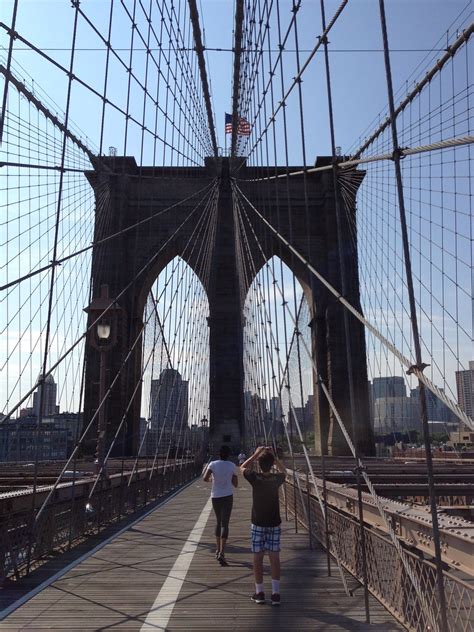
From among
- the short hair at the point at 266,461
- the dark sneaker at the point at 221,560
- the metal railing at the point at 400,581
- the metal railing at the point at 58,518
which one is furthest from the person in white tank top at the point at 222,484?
the metal railing at the point at 58,518

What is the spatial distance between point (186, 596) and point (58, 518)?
217 centimetres

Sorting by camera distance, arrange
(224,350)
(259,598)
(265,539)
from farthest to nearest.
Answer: (224,350), (265,539), (259,598)

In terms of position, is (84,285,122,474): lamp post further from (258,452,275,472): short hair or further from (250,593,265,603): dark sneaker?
(250,593,265,603): dark sneaker

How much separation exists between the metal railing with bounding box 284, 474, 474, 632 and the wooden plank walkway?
0.32ft

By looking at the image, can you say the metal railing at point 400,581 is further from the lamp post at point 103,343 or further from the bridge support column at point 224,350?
the bridge support column at point 224,350

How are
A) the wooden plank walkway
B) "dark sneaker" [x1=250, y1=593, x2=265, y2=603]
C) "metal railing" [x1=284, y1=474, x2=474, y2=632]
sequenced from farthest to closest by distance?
"dark sneaker" [x1=250, y1=593, x2=265, y2=603] < the wooden plank walkway < "metal railing" [x1=284, y1=474, x2=474, y2=632]

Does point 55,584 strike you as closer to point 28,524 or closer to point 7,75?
point 28,524

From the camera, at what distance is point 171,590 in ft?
13.2

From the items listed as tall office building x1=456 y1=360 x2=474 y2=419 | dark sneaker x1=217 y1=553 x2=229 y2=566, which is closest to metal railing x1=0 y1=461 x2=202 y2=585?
dark sneaker x1=217 y1=553 x2=229 y2=566

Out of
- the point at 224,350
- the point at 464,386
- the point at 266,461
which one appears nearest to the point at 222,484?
the point at 266,461

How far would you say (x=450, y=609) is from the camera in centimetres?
266

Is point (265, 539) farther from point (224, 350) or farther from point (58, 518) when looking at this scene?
point (224, 350)

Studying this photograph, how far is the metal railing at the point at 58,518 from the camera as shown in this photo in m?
4.40

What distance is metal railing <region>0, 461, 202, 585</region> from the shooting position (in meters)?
4.40
